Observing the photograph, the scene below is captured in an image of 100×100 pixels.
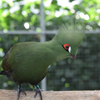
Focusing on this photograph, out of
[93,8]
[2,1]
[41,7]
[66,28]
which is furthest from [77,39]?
[2,1]

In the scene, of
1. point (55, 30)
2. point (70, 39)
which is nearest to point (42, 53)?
point (70, 39)

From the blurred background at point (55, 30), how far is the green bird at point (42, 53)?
0.95 m

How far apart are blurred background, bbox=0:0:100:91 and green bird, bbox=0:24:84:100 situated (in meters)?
0.95

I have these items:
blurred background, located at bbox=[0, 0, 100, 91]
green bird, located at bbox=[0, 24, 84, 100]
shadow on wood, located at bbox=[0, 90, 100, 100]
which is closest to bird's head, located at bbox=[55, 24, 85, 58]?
green bird, located at bbox=[0, 24, 84, 100]

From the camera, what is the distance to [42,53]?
1.28m

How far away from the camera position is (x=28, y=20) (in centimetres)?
238

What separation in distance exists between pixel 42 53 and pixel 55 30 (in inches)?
42.4

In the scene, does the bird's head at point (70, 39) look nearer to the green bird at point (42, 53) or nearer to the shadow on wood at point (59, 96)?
the green bird at point (42, 53)

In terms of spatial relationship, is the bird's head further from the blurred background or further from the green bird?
the blurred background

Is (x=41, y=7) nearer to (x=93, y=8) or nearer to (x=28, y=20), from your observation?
(x=28, y=20)

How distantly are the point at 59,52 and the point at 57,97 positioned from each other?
1.30ft

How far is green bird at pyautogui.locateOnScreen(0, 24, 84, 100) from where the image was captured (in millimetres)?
1271

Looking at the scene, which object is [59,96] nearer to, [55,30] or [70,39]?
[70,39]

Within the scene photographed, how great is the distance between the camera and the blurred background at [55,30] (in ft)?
7.73
